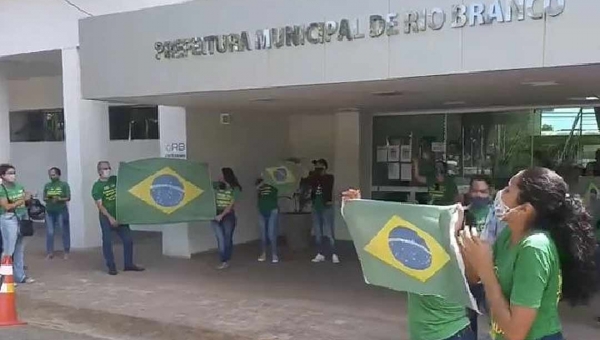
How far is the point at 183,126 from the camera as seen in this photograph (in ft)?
41.4

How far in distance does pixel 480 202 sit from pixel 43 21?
1070 cm

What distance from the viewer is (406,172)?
577 inches

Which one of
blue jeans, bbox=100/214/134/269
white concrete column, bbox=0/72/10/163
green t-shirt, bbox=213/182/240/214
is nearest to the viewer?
blue jeans, bbox=100/214/134/269

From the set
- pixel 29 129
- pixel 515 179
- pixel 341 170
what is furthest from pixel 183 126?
pixel 515 179

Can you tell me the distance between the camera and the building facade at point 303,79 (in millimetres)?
7078

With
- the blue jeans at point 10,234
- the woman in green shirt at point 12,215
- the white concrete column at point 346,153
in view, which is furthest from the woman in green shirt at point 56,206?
the white concrete column at point 346,153

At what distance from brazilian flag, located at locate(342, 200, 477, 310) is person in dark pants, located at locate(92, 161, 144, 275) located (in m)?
7.94

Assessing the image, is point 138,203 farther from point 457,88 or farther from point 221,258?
point 457,88

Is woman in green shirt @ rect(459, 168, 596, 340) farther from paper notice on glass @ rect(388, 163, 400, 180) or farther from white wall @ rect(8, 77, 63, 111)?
white wall @ rect(8, 77, 63, 111)

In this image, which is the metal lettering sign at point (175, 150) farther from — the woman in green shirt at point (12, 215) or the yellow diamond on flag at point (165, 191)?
the woman in green shirt at point (12, 215)

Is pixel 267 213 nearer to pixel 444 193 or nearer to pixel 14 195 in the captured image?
pixel 444 193

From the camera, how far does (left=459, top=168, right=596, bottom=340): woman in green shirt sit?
2.67 m

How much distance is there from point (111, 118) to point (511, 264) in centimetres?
1494

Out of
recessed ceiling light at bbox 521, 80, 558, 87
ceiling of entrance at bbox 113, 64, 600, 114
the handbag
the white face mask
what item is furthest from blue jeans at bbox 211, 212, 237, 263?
the white face mask
